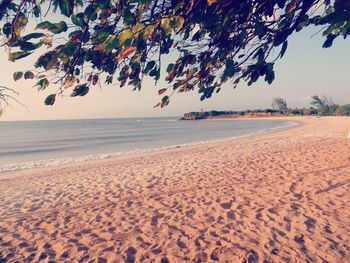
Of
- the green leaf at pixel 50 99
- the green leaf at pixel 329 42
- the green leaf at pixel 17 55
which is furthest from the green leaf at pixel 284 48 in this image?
the green leaf at pixel 17 55

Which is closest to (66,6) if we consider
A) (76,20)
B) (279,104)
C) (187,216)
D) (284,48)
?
(76,20)

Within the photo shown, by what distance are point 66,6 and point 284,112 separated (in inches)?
4622

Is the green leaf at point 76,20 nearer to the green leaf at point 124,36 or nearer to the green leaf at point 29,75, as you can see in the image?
the green leaf at point 124,36

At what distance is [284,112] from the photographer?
363 feet

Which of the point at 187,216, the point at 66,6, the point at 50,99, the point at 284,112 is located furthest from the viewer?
the point at 284,112

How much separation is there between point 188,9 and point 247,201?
5.63m

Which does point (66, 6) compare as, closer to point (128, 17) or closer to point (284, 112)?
point (128, 17)

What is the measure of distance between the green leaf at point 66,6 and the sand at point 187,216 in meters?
3.96

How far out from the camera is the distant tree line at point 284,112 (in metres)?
84.5

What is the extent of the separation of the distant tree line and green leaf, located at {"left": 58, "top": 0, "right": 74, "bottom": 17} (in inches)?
3664

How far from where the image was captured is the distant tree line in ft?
277

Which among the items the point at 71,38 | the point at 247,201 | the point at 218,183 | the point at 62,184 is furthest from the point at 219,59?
the point at 62,184

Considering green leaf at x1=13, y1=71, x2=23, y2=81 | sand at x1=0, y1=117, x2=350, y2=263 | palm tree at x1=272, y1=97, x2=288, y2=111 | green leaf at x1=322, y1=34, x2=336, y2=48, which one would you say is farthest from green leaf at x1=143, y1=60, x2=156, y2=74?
palm tree at x1=272, y1=97, x2=288, y2=111

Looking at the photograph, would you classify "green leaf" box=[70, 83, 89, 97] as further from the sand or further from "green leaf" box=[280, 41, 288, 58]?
the sand
